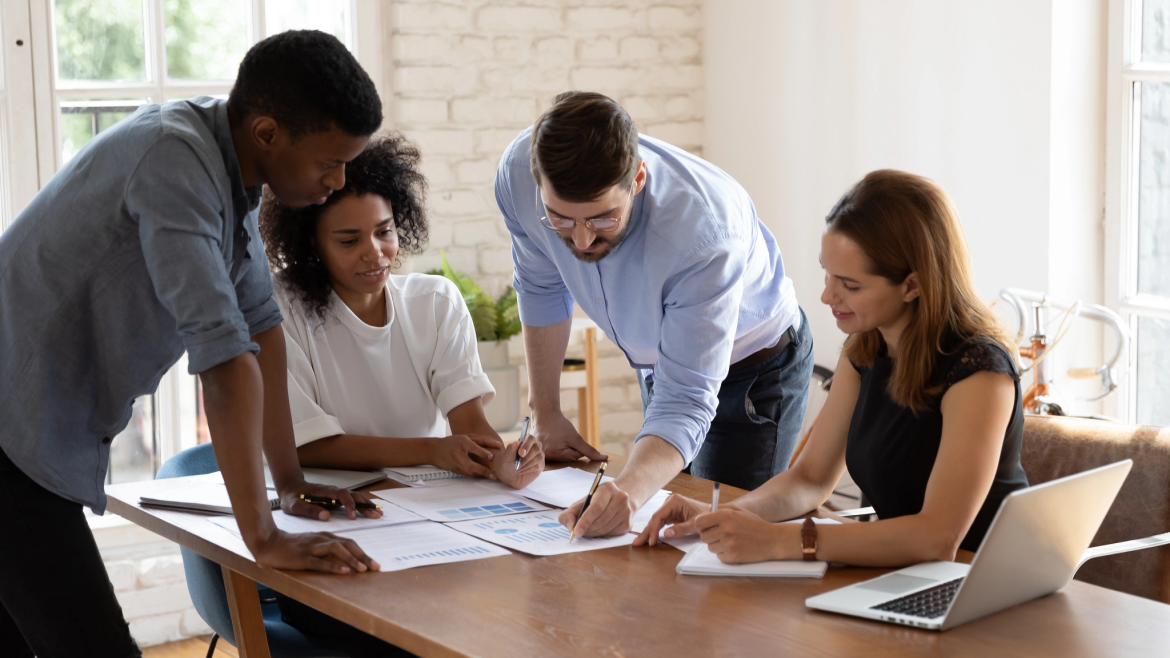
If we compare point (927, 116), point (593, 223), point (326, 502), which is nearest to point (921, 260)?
point (593, 223)

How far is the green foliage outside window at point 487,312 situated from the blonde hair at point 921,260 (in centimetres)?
179

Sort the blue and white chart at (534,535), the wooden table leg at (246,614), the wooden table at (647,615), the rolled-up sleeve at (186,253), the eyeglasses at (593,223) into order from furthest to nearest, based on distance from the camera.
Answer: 1. the eyeglasses at (593,223)
2. the wooden table leg at (246,614)
3. the blue and white chart at (534,535)
4. the rolled-up sleeve at (186,253)
5. the wooden table at (647,615)

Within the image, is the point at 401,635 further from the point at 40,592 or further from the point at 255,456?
the point at 40,592

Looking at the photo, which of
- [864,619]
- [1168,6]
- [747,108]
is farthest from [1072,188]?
[864,619]

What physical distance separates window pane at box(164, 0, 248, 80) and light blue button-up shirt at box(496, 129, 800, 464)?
158 centimetres

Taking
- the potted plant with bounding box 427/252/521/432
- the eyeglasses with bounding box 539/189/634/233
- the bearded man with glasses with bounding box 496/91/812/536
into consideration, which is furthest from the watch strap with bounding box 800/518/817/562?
the potted plant with bounding box 427/252/521/432

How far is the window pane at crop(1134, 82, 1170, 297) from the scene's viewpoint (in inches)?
106

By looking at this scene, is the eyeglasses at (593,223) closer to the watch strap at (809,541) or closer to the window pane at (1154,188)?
the watch strap at (809,541)

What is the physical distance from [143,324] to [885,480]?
1.08 meters

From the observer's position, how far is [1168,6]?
8.69 ft

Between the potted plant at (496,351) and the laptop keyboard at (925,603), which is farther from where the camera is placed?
the potted plant at (496,351)

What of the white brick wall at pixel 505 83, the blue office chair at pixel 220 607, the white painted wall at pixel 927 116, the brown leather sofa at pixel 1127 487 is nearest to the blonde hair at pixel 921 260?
the brown leather sofa at pixel 1127 487

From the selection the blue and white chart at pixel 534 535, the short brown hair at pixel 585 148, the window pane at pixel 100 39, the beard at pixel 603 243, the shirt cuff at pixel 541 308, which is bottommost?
the blue and white chart at pixel 534 535

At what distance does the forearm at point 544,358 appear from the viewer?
2199mm
